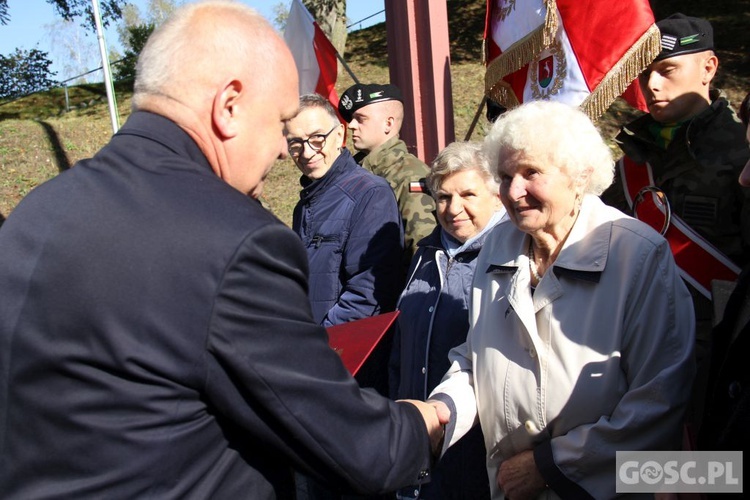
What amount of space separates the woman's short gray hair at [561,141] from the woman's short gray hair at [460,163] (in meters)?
0.69

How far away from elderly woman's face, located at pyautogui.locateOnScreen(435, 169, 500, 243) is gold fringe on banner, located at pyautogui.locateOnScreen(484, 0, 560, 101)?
1211mm

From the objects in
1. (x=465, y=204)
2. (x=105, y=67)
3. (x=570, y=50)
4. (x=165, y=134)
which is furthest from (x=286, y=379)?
(x=105, y=67)

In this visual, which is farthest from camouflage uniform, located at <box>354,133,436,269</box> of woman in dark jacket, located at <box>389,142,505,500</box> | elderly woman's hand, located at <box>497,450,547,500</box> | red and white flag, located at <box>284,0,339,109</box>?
elderly woman's hand, located at <box>497,450,547,500</box>

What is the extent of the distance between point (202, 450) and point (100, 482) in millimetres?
203

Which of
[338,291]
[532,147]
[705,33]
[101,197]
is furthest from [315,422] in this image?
[705,33]

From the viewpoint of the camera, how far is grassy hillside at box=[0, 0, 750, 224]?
401 inches

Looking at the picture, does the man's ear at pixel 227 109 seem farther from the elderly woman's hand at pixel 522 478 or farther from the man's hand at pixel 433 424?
the elderly woman's hand at pixel 522 478

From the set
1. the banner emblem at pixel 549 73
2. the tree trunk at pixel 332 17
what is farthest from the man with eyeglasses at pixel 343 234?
the tree trunk at pixel 332 17

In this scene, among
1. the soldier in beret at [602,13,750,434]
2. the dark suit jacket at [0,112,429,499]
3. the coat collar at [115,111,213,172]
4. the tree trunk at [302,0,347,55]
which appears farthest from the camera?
the tree trunk at [302,0,347,55]

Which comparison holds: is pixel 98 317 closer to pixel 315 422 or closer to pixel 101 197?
pixel 101 197

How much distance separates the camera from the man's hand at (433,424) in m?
2.05

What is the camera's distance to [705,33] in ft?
10.5

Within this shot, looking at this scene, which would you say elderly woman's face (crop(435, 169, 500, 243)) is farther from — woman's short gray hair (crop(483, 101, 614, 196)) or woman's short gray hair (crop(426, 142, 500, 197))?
woman's short gray hair (crop(483, 101, 614, 196))

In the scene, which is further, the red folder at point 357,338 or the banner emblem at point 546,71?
the banner emblem at point 546,71
